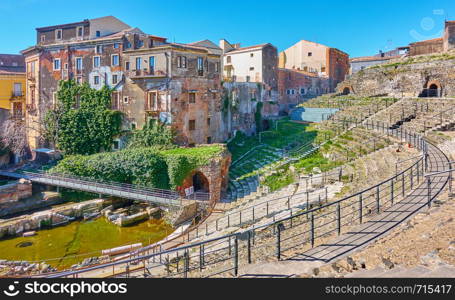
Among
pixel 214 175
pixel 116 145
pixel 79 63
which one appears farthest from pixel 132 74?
pixel 214 175

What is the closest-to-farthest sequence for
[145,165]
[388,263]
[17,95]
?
[388,263] < [145,165] < [17,95]

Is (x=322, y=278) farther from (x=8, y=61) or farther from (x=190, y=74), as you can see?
(x=8, y=61)

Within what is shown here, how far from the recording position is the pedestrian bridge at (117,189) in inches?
1040

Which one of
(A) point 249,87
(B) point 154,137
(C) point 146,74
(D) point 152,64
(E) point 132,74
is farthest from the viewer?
(A) point 249,87

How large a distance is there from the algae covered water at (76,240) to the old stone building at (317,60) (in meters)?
41.7

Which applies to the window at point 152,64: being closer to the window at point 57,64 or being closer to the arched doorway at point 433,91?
the window at point 57,64

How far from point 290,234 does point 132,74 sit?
27.0 m

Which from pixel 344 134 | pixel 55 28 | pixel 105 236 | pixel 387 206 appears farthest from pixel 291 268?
pixel 55 28

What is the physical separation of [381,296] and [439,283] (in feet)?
3.52

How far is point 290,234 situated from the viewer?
11.6 m

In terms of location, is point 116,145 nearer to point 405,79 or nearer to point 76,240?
point 76,240

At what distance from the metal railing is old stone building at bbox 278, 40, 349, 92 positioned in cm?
3962

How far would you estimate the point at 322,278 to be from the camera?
6.21 m

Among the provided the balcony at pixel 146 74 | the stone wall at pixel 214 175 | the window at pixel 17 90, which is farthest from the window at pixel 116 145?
the window at pixel 17 90
